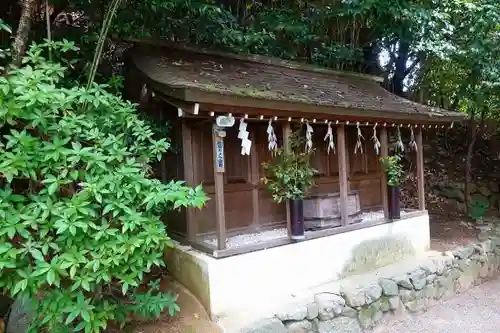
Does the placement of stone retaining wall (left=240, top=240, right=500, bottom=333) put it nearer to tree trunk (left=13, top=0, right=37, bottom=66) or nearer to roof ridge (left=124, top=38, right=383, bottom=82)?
tree trunk (left=13, top=0, right=37, bottom=66)

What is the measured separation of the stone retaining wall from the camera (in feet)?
14.4

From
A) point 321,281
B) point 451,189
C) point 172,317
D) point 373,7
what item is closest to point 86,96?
point 172,317

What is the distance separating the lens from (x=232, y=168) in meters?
5.48

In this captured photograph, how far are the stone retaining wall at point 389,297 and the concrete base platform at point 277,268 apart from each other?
0.95 ft

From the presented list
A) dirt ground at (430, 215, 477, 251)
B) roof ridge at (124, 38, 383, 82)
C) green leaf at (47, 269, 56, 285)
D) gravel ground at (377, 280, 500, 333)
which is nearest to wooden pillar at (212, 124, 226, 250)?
green leaf at (47, 269, 56, 285)

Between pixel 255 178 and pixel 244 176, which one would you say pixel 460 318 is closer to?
pixel 255 178

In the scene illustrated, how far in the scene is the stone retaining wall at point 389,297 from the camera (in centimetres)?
438

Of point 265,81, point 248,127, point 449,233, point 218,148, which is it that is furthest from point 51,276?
point 449,233

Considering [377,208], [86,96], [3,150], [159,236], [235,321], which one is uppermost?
[86,96]

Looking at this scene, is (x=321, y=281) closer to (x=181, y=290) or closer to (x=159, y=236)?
(x=181, y=290)

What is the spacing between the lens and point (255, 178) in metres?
5.66

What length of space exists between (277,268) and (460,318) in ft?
9.86

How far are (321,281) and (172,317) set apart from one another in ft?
6.99

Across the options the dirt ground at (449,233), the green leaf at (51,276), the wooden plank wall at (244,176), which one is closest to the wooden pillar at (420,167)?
the dirt ground at (449,233)
